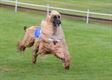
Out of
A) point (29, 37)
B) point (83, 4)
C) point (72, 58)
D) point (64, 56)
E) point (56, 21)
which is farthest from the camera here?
point (83, 4)

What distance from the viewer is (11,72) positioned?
10.9 metres

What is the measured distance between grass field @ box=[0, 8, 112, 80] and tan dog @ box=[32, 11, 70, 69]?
410mm

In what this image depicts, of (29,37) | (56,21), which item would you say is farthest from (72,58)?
(56,21)

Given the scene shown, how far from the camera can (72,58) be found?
43.9 ft

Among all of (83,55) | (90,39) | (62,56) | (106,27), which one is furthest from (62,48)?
(106,27)

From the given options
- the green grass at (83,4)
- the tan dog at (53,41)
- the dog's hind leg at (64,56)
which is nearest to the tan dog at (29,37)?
the tan dog at (53,41)

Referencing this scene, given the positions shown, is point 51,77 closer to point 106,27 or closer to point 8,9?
point 106,27

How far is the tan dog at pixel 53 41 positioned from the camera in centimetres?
1085

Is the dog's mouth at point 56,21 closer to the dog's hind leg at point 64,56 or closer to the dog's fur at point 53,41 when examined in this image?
the dog's fur at point 53,41

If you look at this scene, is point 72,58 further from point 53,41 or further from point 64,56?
point 64,56

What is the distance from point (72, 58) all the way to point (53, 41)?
8.09ft

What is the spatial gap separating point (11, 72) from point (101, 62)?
2895 millimetres

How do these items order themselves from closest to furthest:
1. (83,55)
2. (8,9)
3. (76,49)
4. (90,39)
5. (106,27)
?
(83,55), (76,49), (90,39), (106,27), (8,9)

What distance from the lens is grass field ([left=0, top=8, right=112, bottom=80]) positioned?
10625mm
